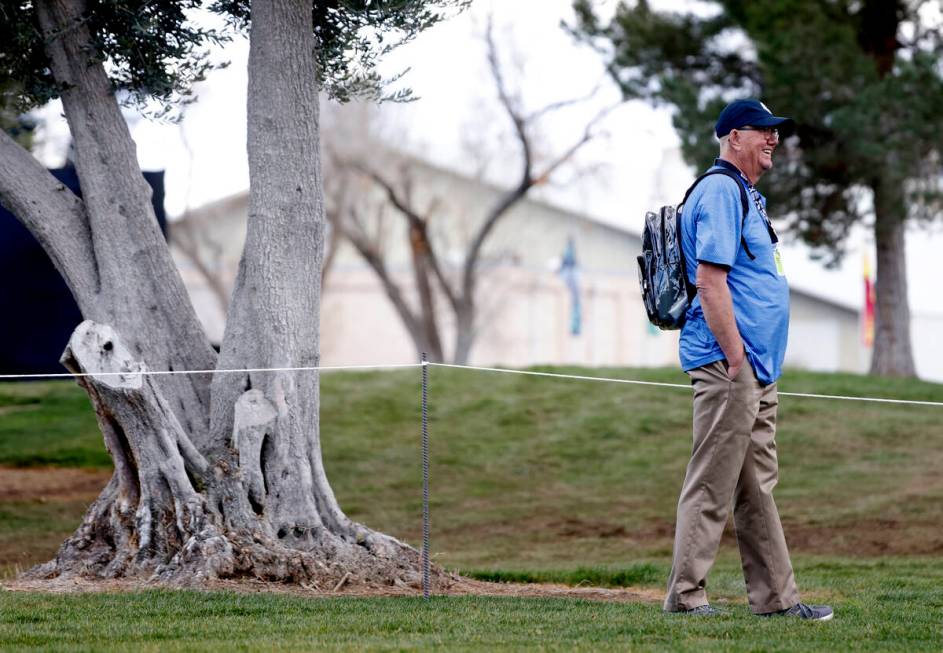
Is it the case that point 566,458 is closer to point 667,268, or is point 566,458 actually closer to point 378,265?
point 667,268

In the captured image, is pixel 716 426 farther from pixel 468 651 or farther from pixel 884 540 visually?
pixel 884 540

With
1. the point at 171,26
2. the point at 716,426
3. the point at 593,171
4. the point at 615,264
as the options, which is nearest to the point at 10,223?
the point at 171,26

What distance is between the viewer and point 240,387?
8.34 meters

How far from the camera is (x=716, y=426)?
602 centimetres

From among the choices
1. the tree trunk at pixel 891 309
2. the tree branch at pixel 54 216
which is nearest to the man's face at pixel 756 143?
the tree branch at pixel 54 216

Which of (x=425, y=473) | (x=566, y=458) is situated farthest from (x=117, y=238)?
(x=566, y=458)

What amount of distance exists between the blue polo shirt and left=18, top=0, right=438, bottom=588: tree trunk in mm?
2738

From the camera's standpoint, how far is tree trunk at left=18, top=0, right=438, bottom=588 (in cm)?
785

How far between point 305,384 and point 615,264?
33.8m

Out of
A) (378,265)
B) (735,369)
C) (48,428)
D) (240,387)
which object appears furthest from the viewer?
(378,265)

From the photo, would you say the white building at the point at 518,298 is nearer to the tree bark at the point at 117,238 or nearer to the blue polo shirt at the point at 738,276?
the tree bark at the point at 117,238

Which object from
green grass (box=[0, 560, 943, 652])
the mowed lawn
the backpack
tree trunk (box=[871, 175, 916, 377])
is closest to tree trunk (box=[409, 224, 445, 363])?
the mowed lawn

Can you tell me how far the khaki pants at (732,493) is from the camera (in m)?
6.02

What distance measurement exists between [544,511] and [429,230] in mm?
26551
